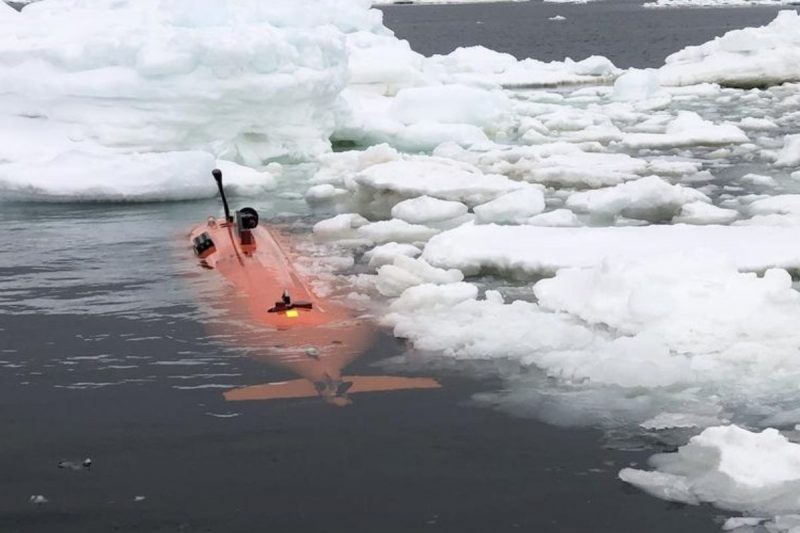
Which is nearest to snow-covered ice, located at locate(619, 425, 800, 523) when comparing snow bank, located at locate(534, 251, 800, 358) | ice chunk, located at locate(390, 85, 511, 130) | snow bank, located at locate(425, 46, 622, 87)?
snow bank, located at locate(534, 251, 800, 358)

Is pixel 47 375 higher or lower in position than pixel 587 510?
higher

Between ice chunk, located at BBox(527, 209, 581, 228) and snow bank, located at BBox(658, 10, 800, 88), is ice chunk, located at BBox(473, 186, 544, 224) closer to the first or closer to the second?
ice chunk, located at BBox(527, 209, 581, 228)

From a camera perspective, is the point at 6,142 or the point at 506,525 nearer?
the point at 506,525

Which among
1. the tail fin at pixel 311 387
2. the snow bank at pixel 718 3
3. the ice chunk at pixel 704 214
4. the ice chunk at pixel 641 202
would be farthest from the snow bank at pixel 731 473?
the snow bank at pixel 718 3

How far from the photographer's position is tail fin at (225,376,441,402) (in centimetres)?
715

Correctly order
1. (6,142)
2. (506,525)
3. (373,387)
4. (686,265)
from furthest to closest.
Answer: (6,142)
(686,265)
(373,387)
(506,525)

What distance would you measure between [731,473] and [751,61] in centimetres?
2705

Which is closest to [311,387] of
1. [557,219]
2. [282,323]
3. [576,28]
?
[282,323]

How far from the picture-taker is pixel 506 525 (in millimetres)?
5406

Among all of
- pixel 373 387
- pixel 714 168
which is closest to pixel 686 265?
pixel 373 387

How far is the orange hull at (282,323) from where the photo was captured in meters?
7.29

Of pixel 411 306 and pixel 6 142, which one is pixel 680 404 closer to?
pixel 411 306

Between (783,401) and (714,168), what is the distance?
10.4 meters

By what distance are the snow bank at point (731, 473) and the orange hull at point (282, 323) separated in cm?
187
